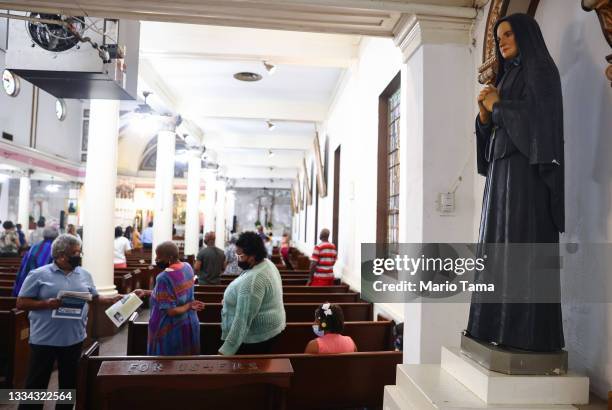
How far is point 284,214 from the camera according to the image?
1158 inches

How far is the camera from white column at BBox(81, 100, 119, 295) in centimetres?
595

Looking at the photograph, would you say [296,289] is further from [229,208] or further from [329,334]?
[229,208]

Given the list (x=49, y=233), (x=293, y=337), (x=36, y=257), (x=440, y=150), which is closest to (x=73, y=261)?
(x=36, y=257)

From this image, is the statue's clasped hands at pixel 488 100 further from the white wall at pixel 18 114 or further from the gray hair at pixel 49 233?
the white wall at pixel 18 114

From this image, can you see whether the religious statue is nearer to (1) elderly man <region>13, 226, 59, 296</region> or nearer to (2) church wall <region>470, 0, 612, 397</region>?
(2) church wall <region>470, 0, 612, 397</region>

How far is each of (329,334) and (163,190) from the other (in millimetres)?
7602

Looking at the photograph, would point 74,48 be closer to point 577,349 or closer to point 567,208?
point 567,208

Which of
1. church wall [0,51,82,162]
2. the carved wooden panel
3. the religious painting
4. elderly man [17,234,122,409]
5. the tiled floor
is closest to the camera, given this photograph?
the carved wooden panel

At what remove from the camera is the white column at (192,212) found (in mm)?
12391

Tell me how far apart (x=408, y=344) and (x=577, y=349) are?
1164 mm

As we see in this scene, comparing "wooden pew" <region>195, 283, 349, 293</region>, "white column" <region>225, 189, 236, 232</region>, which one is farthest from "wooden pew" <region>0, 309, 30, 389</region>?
"white column" <region>225, 189, 236, 232</region>

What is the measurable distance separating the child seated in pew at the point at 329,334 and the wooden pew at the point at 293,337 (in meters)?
0.77

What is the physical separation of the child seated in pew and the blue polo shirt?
167 cm

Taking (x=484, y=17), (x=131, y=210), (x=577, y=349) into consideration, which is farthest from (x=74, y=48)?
(x=131, y=210)
